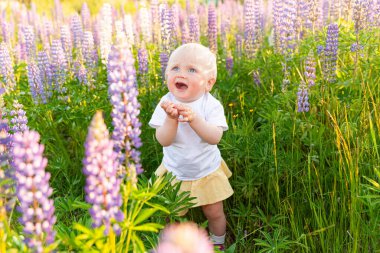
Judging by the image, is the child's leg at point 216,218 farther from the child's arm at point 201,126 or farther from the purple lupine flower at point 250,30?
the purple lupine flower at point 250,30

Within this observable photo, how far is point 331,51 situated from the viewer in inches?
131

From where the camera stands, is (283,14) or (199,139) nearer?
(199,139)

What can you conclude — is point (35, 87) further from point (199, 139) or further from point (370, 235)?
point (370, 235)

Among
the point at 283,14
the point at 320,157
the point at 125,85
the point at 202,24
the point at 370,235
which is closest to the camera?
the point at 125,85

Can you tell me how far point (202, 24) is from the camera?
22.1 feet

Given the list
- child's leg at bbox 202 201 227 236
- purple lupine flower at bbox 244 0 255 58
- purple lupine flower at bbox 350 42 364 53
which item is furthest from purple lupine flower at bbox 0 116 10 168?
purple lupine flower at bbox 244 0 255 58

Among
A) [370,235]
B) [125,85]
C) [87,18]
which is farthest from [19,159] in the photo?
[87,18]

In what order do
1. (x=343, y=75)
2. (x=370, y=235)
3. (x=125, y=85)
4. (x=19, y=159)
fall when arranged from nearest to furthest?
(x=19, y=159)
(x=125, y=85)
(x=370, y=235)
(x=343, y=75)

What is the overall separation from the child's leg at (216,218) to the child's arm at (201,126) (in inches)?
19.4

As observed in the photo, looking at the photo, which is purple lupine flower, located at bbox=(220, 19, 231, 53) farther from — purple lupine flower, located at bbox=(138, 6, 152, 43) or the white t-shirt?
the white t-shirt

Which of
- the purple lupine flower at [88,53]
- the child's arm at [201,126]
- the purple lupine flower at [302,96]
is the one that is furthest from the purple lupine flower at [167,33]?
the child's arm at [201,126]

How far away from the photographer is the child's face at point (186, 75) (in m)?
2.64

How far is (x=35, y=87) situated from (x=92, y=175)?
8.24ft

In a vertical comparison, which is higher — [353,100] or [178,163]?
[353,100]
